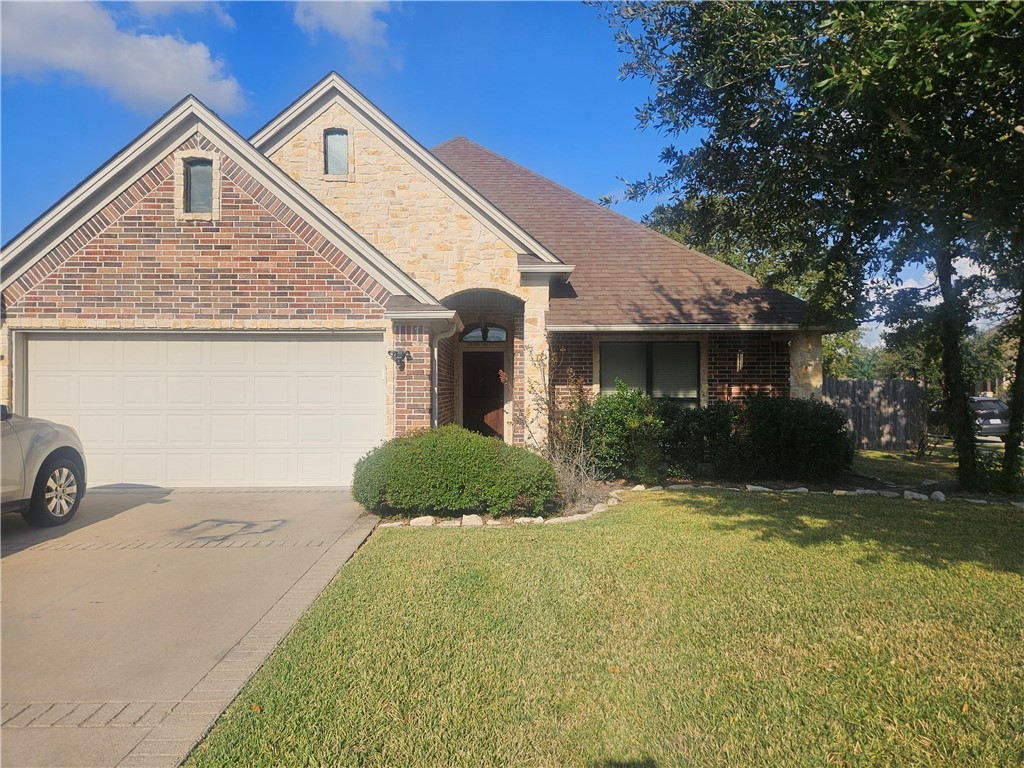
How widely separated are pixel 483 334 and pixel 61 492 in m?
8.86

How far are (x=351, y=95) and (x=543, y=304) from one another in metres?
5.41

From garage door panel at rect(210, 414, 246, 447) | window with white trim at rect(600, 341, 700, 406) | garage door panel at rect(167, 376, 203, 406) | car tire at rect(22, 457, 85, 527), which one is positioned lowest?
car tire at rect(22, 457, 85, 527)

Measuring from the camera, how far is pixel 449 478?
7.86m

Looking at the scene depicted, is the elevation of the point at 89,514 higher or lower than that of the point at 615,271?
lower

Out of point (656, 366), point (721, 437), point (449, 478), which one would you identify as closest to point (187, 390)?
point (449, 478)

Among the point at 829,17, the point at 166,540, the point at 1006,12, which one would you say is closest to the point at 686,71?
the point at 829,17

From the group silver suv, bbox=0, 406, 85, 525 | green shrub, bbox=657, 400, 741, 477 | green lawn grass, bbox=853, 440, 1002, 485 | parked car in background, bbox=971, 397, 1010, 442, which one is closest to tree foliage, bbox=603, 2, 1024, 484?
green shrub, bbox=657, 400, 741, 477

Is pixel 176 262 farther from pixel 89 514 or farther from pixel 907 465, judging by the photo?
pixel 907 465

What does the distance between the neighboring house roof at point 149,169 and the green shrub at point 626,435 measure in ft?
12.1

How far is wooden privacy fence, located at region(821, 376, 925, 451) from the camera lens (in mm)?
19375

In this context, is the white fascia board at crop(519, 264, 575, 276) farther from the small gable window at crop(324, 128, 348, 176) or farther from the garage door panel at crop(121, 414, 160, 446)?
the garage door panel at crop(121, 414, 160, 446)

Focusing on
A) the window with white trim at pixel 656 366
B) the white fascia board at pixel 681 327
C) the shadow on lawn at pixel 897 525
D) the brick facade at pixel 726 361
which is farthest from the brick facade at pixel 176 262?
the shadow on lawn at pixel 897 525

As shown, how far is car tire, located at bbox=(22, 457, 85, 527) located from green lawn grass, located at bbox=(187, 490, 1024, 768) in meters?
4.11

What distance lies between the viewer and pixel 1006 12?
4227 millimetres
